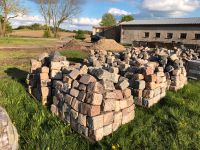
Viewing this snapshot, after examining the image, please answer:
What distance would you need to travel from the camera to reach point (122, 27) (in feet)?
134

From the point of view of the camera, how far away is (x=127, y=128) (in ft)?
16.8

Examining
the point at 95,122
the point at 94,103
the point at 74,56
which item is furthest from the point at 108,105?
the point at 74,56

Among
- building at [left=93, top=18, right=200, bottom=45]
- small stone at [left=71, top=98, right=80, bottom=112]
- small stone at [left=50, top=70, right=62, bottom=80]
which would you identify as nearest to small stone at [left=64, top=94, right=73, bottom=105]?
small stone at [left=71, top=98, right=80, bottom=112]

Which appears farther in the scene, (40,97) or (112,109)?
(40,97)

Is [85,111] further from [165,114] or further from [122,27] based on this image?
[122,27]

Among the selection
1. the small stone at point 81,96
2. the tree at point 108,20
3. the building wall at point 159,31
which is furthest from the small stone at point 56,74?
the tree at point 108,20

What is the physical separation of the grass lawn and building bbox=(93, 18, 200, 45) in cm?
2712

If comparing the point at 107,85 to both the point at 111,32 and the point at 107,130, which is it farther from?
the point at 111,32

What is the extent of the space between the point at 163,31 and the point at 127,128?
3252cm

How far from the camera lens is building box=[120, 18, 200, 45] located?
32.1 m

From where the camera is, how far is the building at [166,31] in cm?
3212

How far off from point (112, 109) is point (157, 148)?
3.82ft

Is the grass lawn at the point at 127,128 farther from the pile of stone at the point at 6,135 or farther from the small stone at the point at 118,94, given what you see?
the small stone at the point at 118,94

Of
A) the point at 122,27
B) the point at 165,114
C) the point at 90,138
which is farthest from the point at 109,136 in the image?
the point at 122,27
